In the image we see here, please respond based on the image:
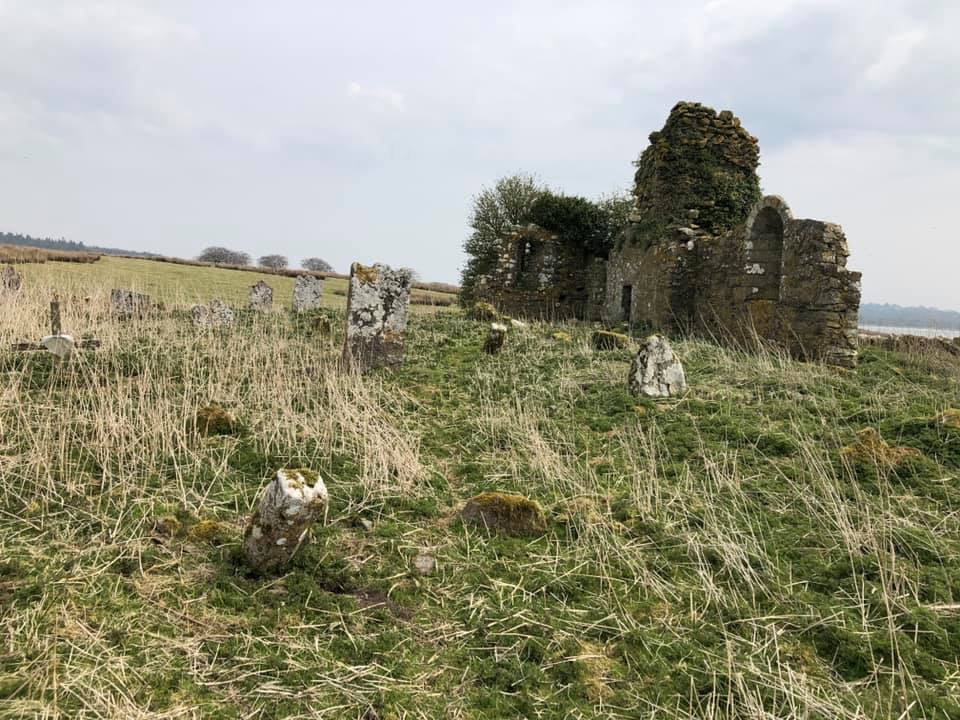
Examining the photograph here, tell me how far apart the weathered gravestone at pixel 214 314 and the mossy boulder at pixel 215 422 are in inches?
248

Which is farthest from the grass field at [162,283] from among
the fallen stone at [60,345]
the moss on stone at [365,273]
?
the moss on stone at [365,273]

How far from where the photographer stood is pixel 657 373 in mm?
8438

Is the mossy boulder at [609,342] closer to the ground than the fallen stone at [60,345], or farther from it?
farther from it

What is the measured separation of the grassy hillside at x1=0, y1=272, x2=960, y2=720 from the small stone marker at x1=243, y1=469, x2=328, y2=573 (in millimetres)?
133

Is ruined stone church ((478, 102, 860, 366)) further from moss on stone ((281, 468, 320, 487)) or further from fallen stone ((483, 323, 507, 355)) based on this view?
moss on stone ((281, 468, 320, 487))

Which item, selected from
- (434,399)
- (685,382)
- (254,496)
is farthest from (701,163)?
(254,496)

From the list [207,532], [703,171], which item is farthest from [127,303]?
[703,171]

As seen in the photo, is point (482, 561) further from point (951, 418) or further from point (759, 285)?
point (759, 285)

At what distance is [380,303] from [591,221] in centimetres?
1401

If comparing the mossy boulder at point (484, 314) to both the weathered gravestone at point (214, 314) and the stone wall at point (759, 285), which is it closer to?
the stone wall at point (759, 285)

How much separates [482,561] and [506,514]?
0.57 meters

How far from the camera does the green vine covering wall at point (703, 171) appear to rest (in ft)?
53.5

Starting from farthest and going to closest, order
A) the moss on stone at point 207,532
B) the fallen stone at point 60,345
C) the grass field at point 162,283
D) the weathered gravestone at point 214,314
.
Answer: the grass field at point 162,283 < the weathered gravestone at point 214,314 < the fallen stone at point 60,345 < the moss on stone at point 207,532

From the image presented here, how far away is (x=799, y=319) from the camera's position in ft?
39.3
